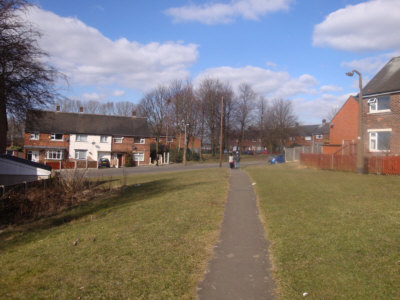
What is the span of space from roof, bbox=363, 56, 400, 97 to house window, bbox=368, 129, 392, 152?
2806 mm

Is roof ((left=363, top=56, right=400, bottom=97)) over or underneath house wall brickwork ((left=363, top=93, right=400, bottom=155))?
over

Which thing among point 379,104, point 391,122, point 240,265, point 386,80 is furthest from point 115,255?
point 386,80

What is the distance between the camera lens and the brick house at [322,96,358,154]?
118ft

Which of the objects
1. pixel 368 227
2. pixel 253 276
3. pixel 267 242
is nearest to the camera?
pixel 253 276

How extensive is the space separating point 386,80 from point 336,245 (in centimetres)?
2260

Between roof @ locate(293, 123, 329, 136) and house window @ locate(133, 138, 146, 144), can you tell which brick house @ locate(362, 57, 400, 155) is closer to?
house window @ locate(133, 138, 146, 144)

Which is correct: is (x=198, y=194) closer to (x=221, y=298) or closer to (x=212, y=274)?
(x=212, y=274)

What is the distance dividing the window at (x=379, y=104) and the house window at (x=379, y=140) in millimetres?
1554

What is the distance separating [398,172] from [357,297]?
17026 millimetres

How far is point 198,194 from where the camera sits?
12836 millimetres

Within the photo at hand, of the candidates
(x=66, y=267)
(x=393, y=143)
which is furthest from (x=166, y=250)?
(x=393, y=143)

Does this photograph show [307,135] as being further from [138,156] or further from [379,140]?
[379,140]

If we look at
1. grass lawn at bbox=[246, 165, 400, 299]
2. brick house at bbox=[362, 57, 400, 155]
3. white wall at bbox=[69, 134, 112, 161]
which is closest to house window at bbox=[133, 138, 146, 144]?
white wall at bbox=[69, 134, 112, 161]

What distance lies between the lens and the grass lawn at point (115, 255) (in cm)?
450
